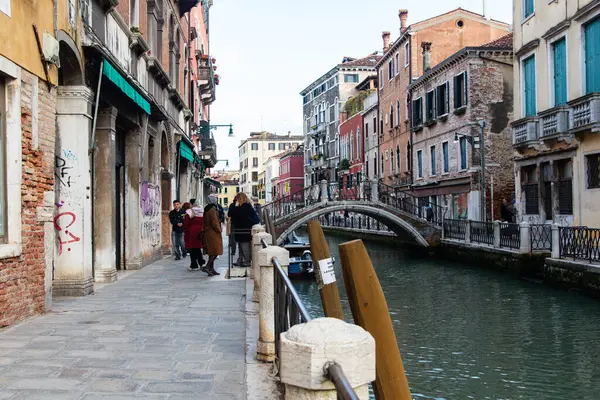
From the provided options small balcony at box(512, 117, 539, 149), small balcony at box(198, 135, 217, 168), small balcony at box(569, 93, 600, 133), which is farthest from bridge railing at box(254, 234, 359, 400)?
small balcony at box(198, 135, 217, 168)

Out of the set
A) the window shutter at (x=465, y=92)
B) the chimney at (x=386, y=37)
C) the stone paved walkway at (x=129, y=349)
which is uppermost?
the chimney at (x=386, y=37)

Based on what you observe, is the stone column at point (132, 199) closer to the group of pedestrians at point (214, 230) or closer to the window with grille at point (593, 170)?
the group of pedestrians at point (214, 230)

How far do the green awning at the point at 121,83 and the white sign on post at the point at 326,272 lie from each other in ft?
16.8

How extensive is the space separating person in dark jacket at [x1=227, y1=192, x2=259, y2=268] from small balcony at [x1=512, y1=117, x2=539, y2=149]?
1079cm

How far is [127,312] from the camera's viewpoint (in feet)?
25.8

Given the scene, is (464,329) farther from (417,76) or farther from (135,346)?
(417,76)

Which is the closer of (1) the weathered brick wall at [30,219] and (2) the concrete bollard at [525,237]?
(1) the weathered brick wall at [30,219]

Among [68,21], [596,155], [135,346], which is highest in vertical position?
[68,21]

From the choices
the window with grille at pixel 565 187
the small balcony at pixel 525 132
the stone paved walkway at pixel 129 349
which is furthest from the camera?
the small balcony at pixel 525 132

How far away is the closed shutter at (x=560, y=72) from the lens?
1850 cm

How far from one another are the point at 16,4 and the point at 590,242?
1189 centimetres

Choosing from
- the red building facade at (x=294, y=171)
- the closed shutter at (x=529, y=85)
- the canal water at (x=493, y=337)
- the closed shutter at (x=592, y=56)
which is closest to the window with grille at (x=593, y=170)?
the closed shutter at (x=592, y=56)

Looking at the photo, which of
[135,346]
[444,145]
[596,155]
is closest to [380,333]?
[135,346]

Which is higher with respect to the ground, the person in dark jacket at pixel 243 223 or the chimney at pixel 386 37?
the chimney at pixel 386 37
